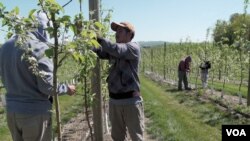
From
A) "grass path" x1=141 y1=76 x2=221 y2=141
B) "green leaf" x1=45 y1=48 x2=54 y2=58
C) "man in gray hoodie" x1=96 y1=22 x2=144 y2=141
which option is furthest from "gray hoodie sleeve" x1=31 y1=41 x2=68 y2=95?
"grass path" x1=141 y1=76 x2=221 y2=141

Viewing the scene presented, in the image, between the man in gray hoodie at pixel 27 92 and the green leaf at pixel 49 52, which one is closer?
the green leaf at pixel 49 52

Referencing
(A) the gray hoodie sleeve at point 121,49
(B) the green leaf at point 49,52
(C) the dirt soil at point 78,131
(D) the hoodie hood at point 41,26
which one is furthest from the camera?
(C) the dirt soil at point 78,131

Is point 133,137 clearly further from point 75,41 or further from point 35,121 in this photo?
point 75,41

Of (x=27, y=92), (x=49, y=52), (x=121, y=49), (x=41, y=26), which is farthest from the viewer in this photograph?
(x=121, y=49)

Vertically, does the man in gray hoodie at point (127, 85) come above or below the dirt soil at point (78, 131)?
above

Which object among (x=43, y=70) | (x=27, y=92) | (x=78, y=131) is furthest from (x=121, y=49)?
(x=78, y=131)

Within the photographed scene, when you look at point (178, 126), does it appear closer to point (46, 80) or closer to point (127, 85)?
point (127, 85)

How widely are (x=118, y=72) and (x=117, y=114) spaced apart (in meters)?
0.56

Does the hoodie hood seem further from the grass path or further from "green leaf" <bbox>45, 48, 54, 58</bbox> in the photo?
the grass path

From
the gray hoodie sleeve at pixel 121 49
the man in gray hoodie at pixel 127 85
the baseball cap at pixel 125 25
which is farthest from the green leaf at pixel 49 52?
the baseball cap at pixel 125 25

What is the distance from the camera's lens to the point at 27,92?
3639mm

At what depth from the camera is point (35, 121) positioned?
3629 mm

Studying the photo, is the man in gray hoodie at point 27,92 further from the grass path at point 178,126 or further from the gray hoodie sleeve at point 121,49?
the grass path at point 178,126

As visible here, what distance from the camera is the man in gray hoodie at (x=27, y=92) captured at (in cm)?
354
